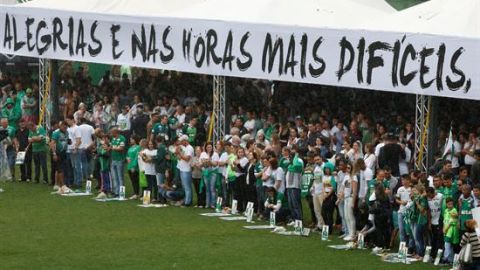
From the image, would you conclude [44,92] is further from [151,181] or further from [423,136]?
[423,136]

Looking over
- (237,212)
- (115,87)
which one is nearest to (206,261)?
(237,212)

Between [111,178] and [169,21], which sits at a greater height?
[169,21]

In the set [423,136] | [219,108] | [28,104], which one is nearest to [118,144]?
[219,108]

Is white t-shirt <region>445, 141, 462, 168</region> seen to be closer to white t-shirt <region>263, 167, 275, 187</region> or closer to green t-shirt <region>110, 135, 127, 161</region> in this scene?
white t-shirt <region>263, 167, 275, 187</region>

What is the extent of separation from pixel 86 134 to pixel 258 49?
5045 mm

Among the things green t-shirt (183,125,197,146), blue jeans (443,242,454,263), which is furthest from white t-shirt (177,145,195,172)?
blue jeans (443,242,454,263)

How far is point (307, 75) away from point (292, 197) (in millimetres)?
2855

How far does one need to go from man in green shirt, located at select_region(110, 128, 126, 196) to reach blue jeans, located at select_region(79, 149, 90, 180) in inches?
58.3

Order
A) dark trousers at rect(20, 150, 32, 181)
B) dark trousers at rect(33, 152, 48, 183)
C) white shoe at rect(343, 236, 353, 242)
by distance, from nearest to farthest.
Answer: white shoe at rect(343, 236, 353, 242)
dark trousers at rect(33, 152, 48, 183)
dark trousers at rect(20, 150, 32, 181)

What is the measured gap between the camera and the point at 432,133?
25.4m

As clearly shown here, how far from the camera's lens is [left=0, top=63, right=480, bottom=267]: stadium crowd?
23484mm

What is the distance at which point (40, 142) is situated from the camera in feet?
105

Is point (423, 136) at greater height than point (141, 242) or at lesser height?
greater

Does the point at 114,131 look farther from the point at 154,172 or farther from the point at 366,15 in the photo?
the point at 366,15
